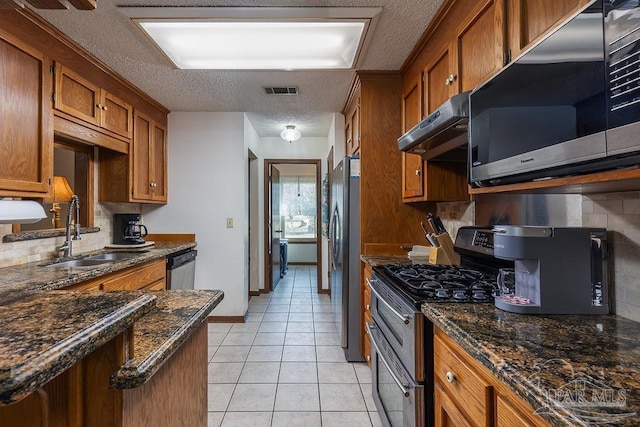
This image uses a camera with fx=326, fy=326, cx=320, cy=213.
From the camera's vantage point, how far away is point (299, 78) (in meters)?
2.73

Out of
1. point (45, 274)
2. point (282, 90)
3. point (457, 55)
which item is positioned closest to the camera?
point (457, 55)

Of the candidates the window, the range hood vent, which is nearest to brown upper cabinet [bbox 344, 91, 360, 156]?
the range hood vent

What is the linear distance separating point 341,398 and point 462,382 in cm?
139

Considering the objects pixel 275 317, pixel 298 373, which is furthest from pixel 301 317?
pixel 298 373

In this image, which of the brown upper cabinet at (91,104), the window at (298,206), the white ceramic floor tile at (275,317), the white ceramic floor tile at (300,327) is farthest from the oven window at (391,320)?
the window at (298,206)

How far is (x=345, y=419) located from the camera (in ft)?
6.30

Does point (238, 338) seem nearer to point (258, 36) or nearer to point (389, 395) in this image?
point (389, 395)

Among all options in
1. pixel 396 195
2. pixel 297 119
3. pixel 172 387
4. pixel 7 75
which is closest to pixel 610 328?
pixel 172 387

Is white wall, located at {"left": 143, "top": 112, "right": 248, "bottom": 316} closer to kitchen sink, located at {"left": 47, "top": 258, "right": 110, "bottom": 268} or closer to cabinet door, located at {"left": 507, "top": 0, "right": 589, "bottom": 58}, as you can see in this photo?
kitchen sink, located at {"left": 47, "top": 258, "right": 110, "bottom": 268}

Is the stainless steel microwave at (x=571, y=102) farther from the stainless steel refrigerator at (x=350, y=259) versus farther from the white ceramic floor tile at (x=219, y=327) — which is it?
the white ceramic floor tile at (x=219, y=327)

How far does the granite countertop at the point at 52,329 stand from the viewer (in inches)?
15.5

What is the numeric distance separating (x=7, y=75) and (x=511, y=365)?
2.58 meters

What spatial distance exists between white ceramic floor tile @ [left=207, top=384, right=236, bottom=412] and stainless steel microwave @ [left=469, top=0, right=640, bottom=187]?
200cm

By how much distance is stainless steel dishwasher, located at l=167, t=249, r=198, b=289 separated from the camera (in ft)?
9.80
